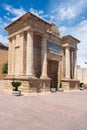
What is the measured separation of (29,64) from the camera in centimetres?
1767

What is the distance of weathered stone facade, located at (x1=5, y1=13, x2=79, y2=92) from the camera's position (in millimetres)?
17859

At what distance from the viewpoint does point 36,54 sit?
19953mm

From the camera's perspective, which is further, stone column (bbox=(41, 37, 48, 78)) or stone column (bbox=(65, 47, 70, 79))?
stone column (bbox=(65, 47, 70, 79))

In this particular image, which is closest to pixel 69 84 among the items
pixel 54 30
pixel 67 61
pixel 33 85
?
pixel 67 61

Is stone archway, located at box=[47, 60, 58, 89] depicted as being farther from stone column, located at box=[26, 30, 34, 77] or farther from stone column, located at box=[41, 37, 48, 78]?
stone column, located at box=[26, 30, 34, 77]

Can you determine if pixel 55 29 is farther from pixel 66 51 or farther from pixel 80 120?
pixel 80 120

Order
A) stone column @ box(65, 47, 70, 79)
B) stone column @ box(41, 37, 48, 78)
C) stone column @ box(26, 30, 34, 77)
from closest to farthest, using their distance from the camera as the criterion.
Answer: stone column @ box(26, 30, 34, 77), stone column @ box(41, 37, 48, 78), stone column @ box(65, 47, 70, 79)

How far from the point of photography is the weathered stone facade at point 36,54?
703 inches

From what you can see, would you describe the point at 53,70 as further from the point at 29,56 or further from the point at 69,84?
the point at 29,56

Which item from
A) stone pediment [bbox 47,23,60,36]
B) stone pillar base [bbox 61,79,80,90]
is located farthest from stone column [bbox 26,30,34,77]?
stone pillar base [bbox 61,79,80,90]

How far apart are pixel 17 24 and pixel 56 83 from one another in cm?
943

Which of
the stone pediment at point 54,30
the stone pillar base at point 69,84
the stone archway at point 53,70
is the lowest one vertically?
the stone pillar base at point 69,84

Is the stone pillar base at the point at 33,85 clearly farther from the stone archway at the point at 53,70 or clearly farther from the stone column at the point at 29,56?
the stone archway at the point at 53,70

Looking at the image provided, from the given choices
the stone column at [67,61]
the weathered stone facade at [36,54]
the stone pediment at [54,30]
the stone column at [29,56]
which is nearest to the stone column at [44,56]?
the weathered stone facade at [36,54]
